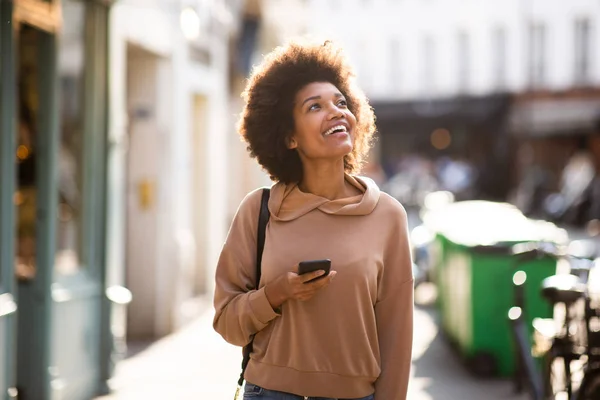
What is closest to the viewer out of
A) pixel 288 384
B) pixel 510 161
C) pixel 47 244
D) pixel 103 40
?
pixel 288 384

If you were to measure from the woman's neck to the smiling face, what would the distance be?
4 centimetres

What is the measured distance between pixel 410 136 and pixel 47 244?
45834mm

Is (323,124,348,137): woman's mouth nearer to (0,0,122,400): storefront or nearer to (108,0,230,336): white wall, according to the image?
(0,0,122,400): storefront

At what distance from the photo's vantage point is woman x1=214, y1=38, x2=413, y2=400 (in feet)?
11.0

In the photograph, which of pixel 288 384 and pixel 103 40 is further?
pixel 103 40

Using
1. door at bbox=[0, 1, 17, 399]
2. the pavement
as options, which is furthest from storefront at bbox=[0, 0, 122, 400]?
the pavement

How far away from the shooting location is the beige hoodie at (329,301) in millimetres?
3338

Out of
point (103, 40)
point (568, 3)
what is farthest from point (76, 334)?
point (568, 3)

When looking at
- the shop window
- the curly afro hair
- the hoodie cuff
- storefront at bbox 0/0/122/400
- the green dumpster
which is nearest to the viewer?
the hoodie cuff

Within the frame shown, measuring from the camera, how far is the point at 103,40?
8234mm

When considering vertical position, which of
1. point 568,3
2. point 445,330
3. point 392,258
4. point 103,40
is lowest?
point 445,330

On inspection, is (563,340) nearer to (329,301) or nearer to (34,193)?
(329,301)

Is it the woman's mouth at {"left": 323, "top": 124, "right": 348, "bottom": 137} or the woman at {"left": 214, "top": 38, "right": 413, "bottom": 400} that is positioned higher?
the woman's mouth at {"left": 323, "top": 124, "right": 348, "bottom": 137}

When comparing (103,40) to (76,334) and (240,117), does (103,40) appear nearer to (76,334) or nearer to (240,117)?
(76,334)
